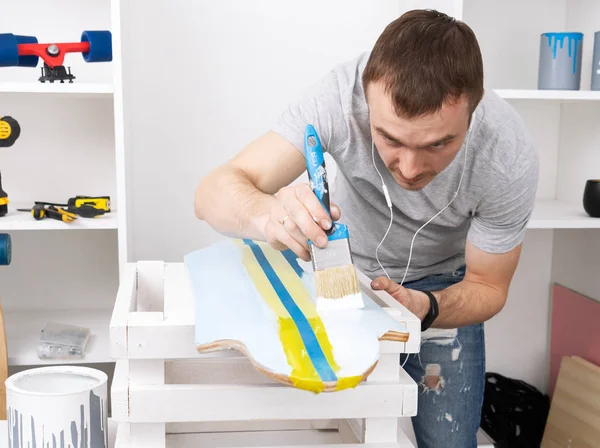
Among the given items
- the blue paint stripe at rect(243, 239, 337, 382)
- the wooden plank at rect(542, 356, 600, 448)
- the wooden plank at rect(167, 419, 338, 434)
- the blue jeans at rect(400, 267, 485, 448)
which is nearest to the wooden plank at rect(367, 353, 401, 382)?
the blue paint stripe at rect(243, 239, 337, 382)

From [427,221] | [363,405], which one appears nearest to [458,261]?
[427,221]

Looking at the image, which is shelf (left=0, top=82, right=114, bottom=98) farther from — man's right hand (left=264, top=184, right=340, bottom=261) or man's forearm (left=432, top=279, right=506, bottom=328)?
Answer: man's forearm (left=432, top=279, right=506, bottom=328)

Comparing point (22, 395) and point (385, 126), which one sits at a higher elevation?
point (385, 126)

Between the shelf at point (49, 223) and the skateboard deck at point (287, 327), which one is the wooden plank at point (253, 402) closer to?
the skateboard deck at point (287, 327)

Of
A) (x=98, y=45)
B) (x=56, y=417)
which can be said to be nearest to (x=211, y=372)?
(x=56, y=417)

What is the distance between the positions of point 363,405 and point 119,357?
11.0 inches

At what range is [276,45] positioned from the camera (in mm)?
1950

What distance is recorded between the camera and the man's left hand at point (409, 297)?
3.50ft

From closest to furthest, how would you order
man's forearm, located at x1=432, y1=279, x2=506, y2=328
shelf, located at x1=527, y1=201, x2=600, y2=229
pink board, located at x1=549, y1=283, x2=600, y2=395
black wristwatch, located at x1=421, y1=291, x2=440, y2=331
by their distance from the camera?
black wristwatch, located at x1=421, y1=291, x2=440, y2=331
man's forearm, located at x1=432, y1=279, x2=506, y2=328
shelf, located at x1=527, y1=201, x2=600, y2=229
pink board, located at x1=549, y1=283, x2=600, y2=395

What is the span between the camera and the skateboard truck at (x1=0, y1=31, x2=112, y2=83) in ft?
5.23

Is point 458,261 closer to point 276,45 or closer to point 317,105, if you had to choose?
point 317,105

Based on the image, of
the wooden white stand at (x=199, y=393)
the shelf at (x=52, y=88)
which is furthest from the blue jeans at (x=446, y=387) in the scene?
the shelf at (x=52, y=88)

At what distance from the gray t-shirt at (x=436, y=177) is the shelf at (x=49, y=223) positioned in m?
0.58

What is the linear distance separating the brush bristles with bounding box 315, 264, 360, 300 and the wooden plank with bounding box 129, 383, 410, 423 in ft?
0.36
